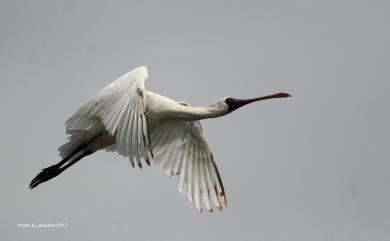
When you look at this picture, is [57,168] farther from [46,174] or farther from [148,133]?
[148,133]

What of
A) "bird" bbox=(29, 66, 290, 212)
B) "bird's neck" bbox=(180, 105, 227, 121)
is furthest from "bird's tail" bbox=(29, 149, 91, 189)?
"bird's neck" bbox=(180, 105, 227, 121)

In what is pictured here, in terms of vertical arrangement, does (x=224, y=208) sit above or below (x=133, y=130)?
below

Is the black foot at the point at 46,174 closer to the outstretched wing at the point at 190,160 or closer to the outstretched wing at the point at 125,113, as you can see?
the outstretched wing at the point at 125,113

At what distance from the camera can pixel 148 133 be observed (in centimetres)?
1888

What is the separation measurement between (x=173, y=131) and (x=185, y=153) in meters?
0.57

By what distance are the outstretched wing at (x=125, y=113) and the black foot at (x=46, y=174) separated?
1758mm

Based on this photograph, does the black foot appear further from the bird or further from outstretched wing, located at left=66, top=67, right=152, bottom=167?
outstretched wing, located at left=66, top=67, right=152, bottom=167

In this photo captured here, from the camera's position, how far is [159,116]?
21.2 metres

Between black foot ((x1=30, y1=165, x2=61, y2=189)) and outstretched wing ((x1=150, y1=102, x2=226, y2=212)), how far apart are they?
2189 mm

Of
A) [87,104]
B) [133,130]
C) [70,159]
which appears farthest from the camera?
[70,159]

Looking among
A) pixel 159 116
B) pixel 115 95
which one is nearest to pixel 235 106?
pixel 159 116

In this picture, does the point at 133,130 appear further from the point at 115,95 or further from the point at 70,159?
the point at 70,159

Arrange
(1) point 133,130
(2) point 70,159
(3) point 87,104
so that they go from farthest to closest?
(2) point 70,159 → (3) point 87,104 → (1) point 133,130

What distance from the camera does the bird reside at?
18.8 metres
